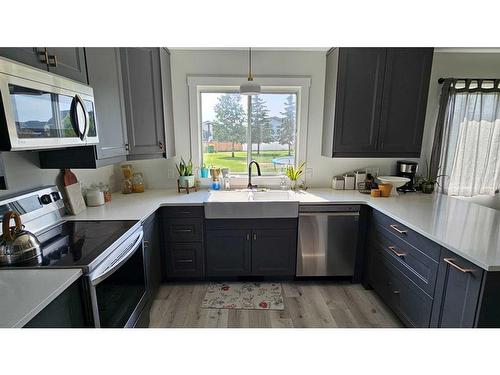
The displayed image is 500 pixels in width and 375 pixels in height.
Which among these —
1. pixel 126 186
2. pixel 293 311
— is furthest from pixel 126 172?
pixel 293 311

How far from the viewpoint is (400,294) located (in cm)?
191

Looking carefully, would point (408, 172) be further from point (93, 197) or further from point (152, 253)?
point (93, 197)

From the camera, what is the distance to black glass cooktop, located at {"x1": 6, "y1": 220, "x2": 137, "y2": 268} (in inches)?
48.1

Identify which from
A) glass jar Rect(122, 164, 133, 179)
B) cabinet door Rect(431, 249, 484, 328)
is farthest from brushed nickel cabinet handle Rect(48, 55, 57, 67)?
cabinet door Rect(431, 249, 484, 328)

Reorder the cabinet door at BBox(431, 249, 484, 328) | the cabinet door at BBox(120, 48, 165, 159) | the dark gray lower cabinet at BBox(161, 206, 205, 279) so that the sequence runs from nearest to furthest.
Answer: the cabinet door at BBox(431, 249, 484, 328), the cabinet door at BBox(120, 48, 165, 159), the dark gray lower cabinet at BBox(161, 206, 205, 279)

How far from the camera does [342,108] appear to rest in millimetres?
2506

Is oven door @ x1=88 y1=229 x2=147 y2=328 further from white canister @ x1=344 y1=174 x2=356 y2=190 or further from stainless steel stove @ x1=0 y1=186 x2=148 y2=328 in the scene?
white canister @ x1=344 y1=174 x2=356 y2=190

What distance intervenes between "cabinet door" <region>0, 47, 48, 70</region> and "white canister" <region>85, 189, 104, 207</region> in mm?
1170

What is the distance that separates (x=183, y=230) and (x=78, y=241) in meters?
1.01

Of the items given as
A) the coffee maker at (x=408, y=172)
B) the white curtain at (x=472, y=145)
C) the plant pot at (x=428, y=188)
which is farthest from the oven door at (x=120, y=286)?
the white curtain at (x=472, y=145)

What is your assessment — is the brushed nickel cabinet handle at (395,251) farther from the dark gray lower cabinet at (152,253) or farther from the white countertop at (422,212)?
the dark gray lower cabinet at (152,253)

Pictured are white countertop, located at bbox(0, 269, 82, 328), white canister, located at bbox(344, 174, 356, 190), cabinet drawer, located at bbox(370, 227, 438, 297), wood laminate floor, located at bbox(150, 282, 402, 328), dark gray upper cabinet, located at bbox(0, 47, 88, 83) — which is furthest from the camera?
white canister, located at bbox(344, 174, 356, 190)

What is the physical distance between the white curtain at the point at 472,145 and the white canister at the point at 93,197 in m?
3.45
